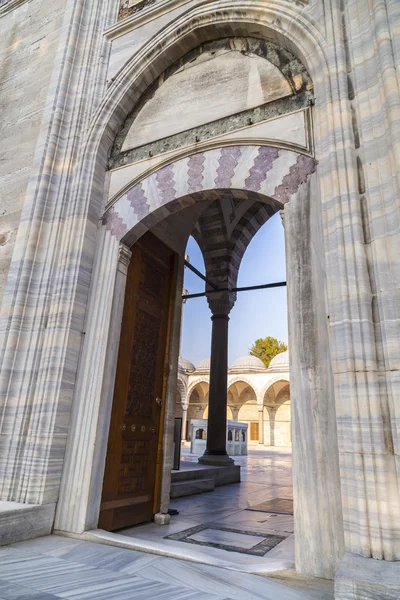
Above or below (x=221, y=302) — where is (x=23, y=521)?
below

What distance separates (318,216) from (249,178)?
58cm

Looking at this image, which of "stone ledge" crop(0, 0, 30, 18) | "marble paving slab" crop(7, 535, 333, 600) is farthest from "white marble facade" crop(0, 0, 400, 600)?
"stone ledge" crop(0, 0, 30, 18)

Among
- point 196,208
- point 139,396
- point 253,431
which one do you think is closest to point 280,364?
point 253,431

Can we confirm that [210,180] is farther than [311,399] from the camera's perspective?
Yes

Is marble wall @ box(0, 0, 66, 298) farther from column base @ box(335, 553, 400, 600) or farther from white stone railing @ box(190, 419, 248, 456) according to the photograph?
white stone railing @ box(190, 419, 248, 456)

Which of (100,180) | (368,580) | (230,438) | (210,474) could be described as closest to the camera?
(368,580)

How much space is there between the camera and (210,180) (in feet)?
9.32

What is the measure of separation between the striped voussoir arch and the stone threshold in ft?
6.65

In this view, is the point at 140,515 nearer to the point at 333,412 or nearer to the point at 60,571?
the point at 60,571

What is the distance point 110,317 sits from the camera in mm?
3076

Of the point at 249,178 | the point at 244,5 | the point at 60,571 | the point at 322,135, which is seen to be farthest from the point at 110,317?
the point at 244,5

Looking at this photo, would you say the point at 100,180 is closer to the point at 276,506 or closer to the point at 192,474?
the point at 276,506

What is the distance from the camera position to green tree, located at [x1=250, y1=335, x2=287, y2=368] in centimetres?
3206

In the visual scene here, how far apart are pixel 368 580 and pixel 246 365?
2220cm
